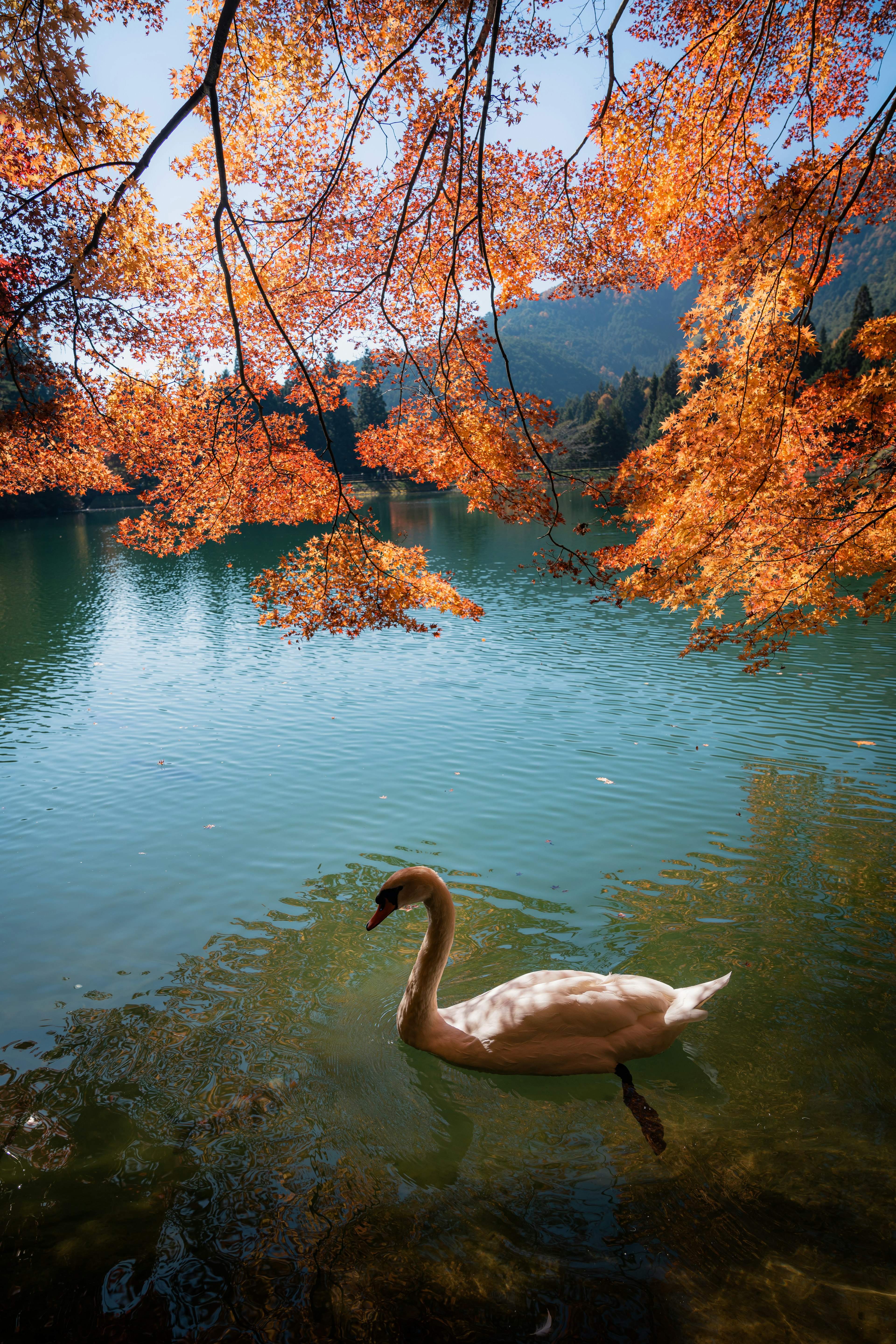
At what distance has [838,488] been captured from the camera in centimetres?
698

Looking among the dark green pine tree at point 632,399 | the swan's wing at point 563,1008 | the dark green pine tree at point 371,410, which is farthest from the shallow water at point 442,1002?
the dark green pine tree at point 632,399

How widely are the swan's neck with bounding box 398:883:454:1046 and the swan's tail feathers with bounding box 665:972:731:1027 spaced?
1.49m

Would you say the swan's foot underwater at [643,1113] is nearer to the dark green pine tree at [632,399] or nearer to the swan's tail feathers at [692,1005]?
the swan's tail feathers at [692,1005]

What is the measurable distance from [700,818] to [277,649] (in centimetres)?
1283

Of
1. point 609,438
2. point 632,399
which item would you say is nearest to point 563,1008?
point 609,438

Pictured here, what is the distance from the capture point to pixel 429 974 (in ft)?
14.0

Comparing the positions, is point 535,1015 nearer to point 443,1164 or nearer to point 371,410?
point 443,1164

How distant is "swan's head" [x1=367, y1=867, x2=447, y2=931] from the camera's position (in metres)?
4.32

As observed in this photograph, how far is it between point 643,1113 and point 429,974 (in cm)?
149

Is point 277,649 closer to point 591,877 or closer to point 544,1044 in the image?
point 591,877

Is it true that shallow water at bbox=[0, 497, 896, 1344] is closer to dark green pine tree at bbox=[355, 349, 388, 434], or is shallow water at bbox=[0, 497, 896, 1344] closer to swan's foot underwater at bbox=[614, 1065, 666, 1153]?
swan's foot underwater at bbox=[614, 1065, 666, 1153]

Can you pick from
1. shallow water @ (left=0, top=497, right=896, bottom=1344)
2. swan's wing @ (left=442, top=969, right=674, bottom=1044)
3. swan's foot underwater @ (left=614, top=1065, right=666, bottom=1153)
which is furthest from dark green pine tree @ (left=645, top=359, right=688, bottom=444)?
swan's foot underwater @ (left=614, top=1065, right=666, bottom=1153)

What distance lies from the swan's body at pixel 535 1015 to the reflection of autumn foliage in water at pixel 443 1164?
0.80ft

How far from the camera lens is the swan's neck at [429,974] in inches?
166
